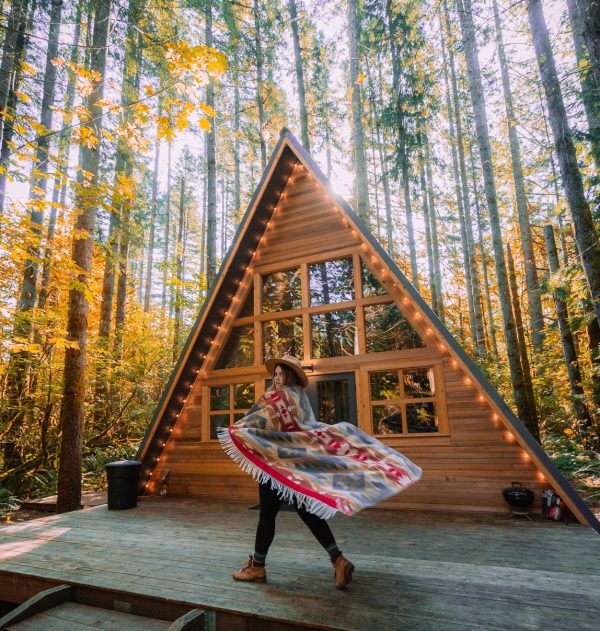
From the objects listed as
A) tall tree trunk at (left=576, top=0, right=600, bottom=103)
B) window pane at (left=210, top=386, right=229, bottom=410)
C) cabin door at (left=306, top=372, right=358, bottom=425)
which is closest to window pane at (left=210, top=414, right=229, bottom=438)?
window pane at (left=210, top=386, right=229, bottom=410)

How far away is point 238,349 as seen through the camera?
24.4 ft

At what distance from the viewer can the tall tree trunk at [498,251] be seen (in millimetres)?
8211

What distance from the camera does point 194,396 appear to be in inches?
297

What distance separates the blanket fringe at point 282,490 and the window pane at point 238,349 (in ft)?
13.4

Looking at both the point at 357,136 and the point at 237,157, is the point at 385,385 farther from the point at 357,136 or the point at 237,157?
the point at 237,157

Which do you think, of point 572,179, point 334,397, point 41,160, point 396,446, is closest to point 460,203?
point 572,179

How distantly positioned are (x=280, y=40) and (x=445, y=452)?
13773mm

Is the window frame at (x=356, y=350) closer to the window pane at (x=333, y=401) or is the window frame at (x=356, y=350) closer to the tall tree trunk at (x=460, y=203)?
the window pane at (x=333, y=401)

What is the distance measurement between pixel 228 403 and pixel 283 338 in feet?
5.27

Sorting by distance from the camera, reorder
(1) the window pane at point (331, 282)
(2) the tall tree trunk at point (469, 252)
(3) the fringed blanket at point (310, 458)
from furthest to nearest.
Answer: (2) the tall tree trunk at point (469, 252)
(1) the window pane at point (331, 282)
(3) the fringed blanket at point (310, 458)

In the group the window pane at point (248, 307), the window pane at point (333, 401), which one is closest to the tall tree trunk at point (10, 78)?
the window pane at point (248, 307)

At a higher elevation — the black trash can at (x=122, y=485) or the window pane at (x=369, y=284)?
the window pane at (x=369, y=284)

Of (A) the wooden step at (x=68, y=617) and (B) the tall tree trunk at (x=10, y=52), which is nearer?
(A) the wooden step at (x=68, y=617)

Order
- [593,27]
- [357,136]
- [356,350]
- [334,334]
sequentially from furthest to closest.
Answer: [357,136] → [334,334] → [356,350] → [593,27]
